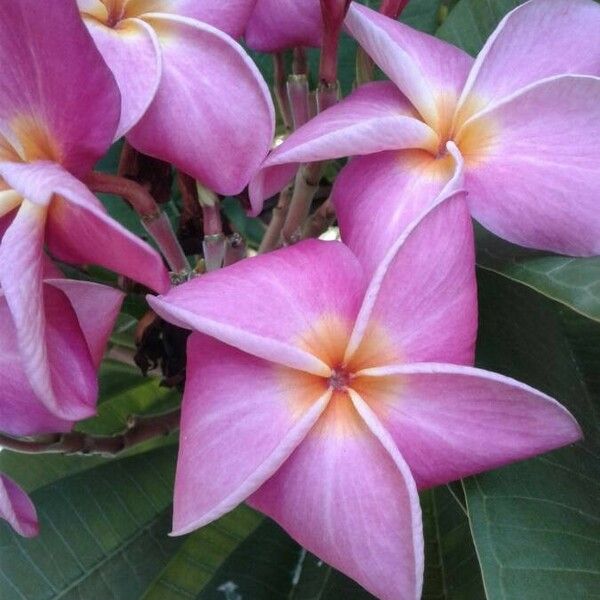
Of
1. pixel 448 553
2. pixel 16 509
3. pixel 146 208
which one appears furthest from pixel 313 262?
pixel 448 553

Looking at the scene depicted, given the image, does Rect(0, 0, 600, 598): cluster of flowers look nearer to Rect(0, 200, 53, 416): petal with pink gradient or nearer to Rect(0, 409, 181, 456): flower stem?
Rect(0, 200, 53, 416): petal with pink gradient

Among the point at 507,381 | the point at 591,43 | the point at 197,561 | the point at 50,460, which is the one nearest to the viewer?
the point at 507,381

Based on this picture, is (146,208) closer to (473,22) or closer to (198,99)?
(198,99)

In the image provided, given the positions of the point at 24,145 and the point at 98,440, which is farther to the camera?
the point at 98,440

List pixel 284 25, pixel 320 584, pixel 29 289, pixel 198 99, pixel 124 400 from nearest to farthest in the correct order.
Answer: pixel 29 289, pixel 198 99, pixel 284 25, pixel 320 584, pixel 124 400

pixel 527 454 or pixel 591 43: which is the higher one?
pixel 591 43

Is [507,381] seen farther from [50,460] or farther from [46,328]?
[50,460]

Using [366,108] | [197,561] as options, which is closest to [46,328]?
[366,108]
